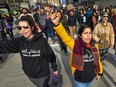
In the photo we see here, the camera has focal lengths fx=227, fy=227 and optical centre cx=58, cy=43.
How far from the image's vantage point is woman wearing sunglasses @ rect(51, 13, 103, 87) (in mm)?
3223

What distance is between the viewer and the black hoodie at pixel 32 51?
3164 mm

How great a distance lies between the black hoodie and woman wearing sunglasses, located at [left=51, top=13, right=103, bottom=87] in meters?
0.32

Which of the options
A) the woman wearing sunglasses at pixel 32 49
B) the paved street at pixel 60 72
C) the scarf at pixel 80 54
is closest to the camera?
the woman wearing sunglasses at pixel 32 49

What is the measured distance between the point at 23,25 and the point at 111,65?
4.06m

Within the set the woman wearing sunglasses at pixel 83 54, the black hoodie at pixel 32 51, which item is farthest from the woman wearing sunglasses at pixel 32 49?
the woman wearing sunglasses at pixel 83 54

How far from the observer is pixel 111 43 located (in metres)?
5.69

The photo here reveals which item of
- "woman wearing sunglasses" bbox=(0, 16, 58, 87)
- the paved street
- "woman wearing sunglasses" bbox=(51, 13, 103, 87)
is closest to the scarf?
"woman wearing sunglasses" bbox=(51, 13, 103, 87)

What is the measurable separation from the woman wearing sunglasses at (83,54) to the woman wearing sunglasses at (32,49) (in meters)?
0.31

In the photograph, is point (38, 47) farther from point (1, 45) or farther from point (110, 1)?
point (110, 1)

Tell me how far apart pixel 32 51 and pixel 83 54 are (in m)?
0.73

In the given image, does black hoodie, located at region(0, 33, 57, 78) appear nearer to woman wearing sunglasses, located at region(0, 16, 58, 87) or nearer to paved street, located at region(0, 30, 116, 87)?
woman wearing sunglasses, located at region(0, 16, 58, 87)

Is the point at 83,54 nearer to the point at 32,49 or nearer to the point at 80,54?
the point at 80,54

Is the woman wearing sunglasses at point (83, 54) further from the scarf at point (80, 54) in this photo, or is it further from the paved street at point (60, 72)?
the paved street at point (60, 72)

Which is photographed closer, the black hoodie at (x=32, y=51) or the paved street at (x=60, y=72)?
the black hoodie at (x=32, y=51)
